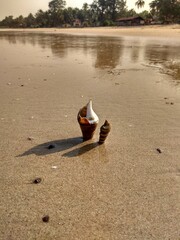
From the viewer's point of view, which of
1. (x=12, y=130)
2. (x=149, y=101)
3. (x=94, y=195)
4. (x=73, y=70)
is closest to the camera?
(x=94, y=195)

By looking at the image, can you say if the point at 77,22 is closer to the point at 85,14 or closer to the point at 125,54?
the point at 85,14

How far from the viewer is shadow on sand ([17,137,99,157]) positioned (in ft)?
12.6

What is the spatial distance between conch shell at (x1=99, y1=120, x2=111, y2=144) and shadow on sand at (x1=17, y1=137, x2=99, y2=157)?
0.12 meters

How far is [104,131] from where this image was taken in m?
3.96

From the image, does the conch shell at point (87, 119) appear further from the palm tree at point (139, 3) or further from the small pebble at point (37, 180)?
the palm tree at point (139, 3)

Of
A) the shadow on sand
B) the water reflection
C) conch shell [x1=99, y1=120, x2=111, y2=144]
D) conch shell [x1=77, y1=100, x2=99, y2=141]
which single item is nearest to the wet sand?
the shadow on sand

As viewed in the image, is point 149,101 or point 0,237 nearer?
point 0,237

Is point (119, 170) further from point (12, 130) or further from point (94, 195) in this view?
point (12, 130)

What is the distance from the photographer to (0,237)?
2443 millimetres

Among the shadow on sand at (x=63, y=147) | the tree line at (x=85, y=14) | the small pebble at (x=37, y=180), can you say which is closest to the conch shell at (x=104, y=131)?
the shadow on sand at (x=63, y=147)

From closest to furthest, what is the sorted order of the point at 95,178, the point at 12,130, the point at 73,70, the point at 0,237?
the point at 0,237 → the point at 95,178 → the point at 12,130 → the point at 73,70

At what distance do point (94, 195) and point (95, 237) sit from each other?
0.58 m

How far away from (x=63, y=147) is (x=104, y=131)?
0.67 meters

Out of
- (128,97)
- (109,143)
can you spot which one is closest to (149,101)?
(128,97)
